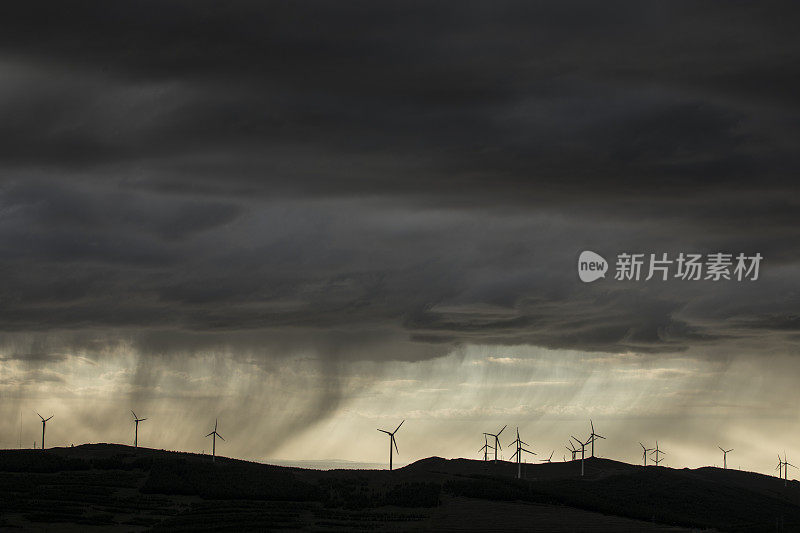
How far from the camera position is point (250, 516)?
617ft

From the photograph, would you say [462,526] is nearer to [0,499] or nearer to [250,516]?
[250,516]

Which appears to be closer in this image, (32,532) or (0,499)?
(32,532)

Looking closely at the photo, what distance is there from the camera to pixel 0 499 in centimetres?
19562

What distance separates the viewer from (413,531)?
177500 millimetres

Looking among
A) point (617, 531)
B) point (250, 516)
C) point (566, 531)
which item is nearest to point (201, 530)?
point (250, 516)

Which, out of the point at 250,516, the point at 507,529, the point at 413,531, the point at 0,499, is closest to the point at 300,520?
the point at 250,516

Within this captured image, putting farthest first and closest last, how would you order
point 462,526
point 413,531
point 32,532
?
point 462,526
point 413,531
point 32,532

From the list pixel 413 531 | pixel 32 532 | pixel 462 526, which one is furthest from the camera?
pixel 462 526

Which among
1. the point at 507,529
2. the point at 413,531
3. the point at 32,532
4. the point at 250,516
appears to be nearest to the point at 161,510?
the point at 250,516

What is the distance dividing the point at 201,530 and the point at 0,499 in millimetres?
50151

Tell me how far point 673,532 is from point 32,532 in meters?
117

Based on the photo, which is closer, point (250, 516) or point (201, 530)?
point (201, 530)

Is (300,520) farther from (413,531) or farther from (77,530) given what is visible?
(77,530)

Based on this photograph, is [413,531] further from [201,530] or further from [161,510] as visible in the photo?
[161,510]
